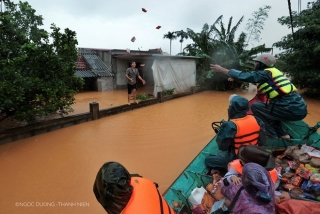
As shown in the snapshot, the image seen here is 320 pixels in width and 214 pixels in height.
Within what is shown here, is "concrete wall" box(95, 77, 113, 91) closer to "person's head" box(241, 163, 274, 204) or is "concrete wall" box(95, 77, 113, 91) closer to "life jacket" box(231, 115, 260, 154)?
"life jacket" box(231, 115, 260, 154)

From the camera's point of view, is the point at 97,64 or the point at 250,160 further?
the point at 97,64

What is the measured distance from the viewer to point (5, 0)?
17.7ft

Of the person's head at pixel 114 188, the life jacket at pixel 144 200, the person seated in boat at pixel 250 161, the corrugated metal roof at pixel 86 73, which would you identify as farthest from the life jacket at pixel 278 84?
the corrugated metal roof at pixel 86 73

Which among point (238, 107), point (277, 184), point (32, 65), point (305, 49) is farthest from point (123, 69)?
point (277, 184)

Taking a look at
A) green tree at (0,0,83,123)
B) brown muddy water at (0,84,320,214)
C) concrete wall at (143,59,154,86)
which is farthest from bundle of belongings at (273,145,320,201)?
concrete wall at (143,59,154,86)

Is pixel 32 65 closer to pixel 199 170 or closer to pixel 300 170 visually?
pixel 199 170

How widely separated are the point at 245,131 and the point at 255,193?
48.2 inches

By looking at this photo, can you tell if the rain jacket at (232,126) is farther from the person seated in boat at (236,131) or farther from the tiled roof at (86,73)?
the tiled roof at (86,73)

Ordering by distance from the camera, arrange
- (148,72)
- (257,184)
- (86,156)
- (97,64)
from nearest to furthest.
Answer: (257,184), (86,156), (97,64), (148,72)

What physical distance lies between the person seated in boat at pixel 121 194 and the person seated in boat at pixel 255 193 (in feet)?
2.28

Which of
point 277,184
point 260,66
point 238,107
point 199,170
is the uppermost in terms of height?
point 260,66

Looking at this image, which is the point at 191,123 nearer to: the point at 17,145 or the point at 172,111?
the point at 172,111

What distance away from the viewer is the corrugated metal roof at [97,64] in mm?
13613

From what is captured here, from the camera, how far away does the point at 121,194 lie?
1283 millimetres
